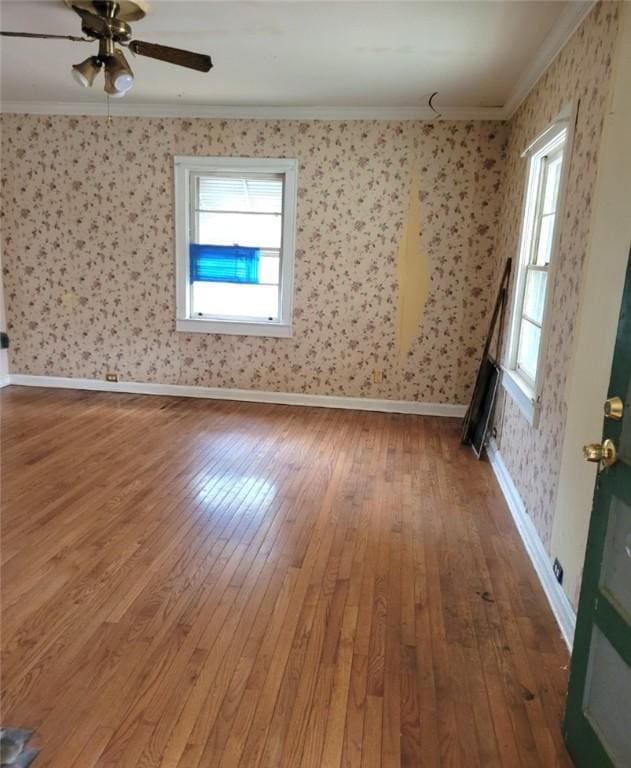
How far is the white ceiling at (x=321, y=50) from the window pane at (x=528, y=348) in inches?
61.9

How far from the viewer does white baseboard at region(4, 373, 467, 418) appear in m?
5.09

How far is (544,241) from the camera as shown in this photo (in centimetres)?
342

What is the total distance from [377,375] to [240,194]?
211cm

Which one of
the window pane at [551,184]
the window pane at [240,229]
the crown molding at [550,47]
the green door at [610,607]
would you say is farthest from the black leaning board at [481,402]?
the green door at [610,607]

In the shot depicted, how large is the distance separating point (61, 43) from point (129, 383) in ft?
9.69

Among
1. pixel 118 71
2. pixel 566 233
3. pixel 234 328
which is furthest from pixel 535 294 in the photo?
pixel 234 328

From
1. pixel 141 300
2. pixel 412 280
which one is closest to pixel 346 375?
pixel 412 280

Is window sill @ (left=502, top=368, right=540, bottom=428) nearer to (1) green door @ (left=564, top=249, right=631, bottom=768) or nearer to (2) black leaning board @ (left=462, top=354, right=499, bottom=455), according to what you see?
(2) black leaning board @ (left=462, top=354, right=499, bottom=455)

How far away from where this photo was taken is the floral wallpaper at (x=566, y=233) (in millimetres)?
2223

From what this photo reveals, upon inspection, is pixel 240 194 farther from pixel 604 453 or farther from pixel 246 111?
pixel 604 453

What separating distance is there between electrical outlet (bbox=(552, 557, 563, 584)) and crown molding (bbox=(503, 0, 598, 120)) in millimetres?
2374

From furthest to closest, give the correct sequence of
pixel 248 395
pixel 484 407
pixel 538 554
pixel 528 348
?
1. pixel 248 395
2. pixel 484 407
3. pixel 528 348
4. pixel 538 554

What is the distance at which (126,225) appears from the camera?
201 inches

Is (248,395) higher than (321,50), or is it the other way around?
(321,50)
